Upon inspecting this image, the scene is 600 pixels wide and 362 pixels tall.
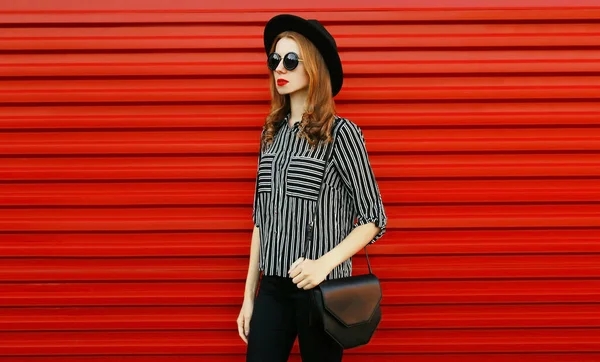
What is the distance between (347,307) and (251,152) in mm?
1185

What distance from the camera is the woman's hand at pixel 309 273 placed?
167 centimetres

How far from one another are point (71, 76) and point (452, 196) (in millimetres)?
2325

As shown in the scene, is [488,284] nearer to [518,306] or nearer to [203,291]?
[518,306]

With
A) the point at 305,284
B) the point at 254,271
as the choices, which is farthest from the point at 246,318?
the point at 305,284

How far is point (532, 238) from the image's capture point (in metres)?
2.54

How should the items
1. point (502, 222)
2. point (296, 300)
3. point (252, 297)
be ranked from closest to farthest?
point (296, 300) → point (252, 297) → point (502, 222)

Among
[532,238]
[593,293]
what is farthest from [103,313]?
[593,293]

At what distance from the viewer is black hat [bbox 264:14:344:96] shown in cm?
187

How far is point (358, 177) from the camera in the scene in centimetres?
176

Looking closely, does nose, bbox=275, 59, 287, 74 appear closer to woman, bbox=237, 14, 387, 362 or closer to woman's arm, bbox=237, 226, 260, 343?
woman, bbox=237, 14, 387, 362

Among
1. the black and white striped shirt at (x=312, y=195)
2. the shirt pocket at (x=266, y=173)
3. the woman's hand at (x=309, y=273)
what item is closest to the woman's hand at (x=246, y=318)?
the black and white striped shirt at (x=312, y=195)

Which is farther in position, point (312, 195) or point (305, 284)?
point (312, 195)

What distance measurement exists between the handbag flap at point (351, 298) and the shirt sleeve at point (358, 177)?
18cm

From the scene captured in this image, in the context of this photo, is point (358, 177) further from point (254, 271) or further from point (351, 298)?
point (254, 271)
